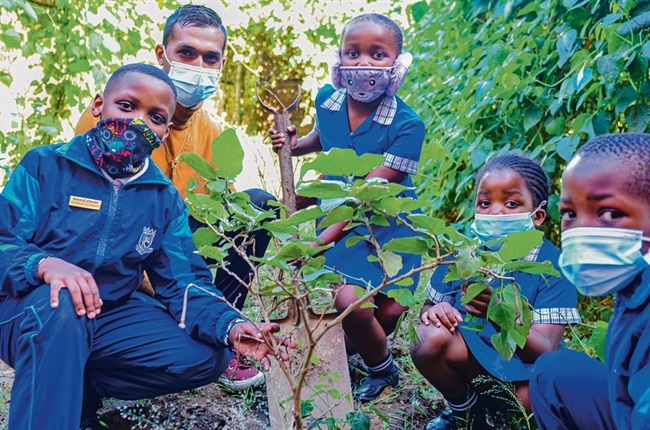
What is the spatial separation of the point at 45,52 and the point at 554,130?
3.65 m

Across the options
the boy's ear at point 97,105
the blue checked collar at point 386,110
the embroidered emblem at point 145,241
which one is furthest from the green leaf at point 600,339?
the boy's ear at point 97,105

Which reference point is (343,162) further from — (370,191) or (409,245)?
(409,245)

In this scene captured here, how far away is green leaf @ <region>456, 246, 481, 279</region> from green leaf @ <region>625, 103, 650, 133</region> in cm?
139

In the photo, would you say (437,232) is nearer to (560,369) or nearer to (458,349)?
(560,369)

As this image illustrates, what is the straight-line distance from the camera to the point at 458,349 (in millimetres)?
2342

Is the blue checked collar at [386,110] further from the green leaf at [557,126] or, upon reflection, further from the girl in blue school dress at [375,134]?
the green leaf at [557,126]

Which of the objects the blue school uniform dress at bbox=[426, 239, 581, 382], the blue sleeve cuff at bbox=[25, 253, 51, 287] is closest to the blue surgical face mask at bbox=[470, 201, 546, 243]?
the blue school uniform dress at bbox=[426, 239, 581, 382]

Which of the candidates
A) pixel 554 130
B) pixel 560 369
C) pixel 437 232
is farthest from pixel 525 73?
pixel 437 232

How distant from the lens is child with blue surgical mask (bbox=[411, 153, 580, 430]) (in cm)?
228

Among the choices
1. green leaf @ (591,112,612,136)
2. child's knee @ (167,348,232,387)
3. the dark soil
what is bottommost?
the dark soil

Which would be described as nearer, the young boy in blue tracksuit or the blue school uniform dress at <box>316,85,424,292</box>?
the young boy in blue tracksuit

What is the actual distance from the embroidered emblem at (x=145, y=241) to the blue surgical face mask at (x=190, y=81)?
2.68ft

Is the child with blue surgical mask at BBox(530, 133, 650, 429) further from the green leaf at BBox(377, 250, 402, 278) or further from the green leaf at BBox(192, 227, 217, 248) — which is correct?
the green leaf at BBox(192, 227, 217, 248)

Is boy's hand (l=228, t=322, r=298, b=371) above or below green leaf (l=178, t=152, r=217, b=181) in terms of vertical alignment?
below
